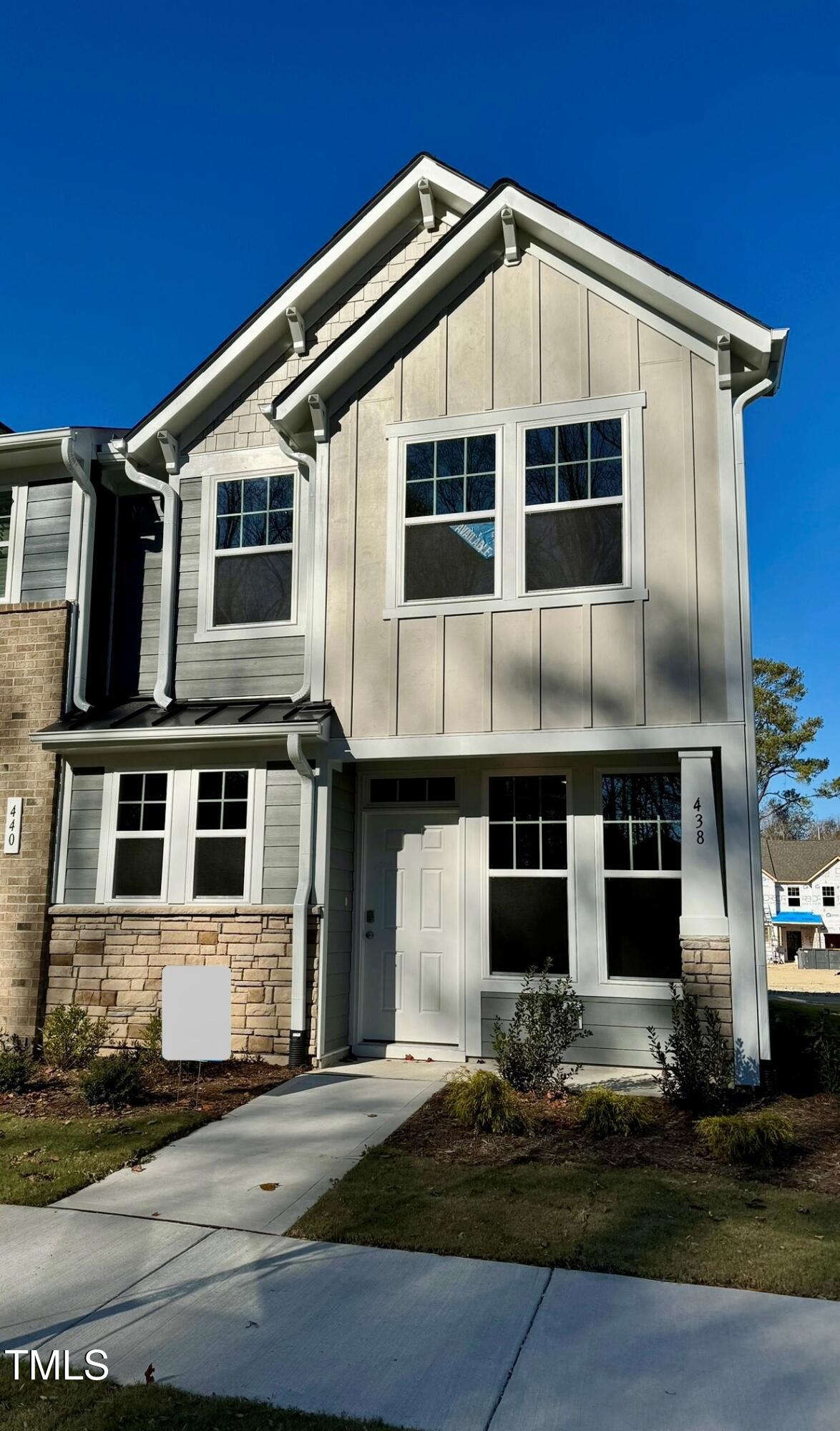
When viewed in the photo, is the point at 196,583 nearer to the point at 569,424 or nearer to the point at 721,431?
the point at 569,424

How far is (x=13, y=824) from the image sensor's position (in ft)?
33.8

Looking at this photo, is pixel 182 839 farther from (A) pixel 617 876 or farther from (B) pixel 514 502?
(B) pixel 514 502

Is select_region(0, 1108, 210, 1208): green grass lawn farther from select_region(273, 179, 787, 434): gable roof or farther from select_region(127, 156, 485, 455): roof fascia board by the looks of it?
select_region(127, 156, 485, 455): roof fascia board

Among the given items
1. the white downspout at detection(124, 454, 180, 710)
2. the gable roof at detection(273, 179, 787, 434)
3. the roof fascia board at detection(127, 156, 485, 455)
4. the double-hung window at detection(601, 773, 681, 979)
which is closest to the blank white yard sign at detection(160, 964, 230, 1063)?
the double-hung window at detection(601, 773, 681, 979)

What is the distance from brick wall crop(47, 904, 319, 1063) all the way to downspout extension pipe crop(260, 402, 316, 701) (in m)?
2.05

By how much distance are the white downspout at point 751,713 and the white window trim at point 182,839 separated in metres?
4.28

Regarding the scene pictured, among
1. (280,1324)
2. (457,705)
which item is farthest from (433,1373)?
(457,705)

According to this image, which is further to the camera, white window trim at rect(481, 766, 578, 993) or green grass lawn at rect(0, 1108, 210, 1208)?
white window trim at rect(481, 766, 578, 993)

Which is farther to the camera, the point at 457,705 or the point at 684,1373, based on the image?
the point at 457,705

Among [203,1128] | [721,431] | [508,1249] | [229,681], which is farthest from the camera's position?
[229,681]

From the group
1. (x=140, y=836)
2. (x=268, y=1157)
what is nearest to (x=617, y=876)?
(x=268, y=1157)

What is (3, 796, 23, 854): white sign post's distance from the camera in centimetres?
1023

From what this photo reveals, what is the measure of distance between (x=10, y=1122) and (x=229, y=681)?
4.37 meters

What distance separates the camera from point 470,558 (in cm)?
937
